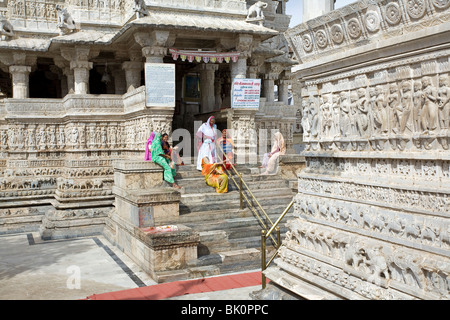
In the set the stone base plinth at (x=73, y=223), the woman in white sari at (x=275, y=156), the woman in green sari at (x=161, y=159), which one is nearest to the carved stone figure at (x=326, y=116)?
the woman in green sari at (x=161, y=159)

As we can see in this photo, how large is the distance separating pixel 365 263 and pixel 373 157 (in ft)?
3.06

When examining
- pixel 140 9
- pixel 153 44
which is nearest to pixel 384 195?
pixel 153 44

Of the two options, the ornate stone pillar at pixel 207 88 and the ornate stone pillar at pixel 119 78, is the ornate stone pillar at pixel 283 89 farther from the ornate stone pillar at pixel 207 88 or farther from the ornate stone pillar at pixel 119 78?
the ornate stone pillar at pixel 119 78

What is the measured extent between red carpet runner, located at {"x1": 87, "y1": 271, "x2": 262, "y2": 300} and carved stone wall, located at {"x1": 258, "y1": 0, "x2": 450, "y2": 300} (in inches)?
76.9

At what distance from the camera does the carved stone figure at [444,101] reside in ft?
12.4

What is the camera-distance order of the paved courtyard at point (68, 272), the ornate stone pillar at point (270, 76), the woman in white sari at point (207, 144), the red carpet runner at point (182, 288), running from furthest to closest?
the ornate stone pillar at point (270, 76)
the woman in white sari at point (207, 144)
the paved courtyard at point (68, 272)
the red carpet runner at point (182, 288)

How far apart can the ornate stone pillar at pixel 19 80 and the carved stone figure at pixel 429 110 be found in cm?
1222

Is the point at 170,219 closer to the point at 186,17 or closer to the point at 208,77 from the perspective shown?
the point at 186,17

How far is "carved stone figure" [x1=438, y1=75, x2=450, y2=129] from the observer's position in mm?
Result: 3770

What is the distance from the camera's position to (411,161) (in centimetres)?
404

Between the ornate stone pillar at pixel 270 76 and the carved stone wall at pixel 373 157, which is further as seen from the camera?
the ornate stone pillar at pixel 270 76

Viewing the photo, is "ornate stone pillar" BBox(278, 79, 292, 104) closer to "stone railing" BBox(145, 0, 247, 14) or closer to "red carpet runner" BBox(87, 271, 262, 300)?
"stone railing" BBox(145, 0, 247, 14)

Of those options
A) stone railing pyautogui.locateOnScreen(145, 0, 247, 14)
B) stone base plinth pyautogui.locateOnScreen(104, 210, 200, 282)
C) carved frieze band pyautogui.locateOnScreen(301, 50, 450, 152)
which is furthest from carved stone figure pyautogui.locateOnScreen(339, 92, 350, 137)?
stone railing pyautogui.locateOnScreen(145, 0, 247, 14)

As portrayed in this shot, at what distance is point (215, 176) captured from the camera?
10.3 meters
